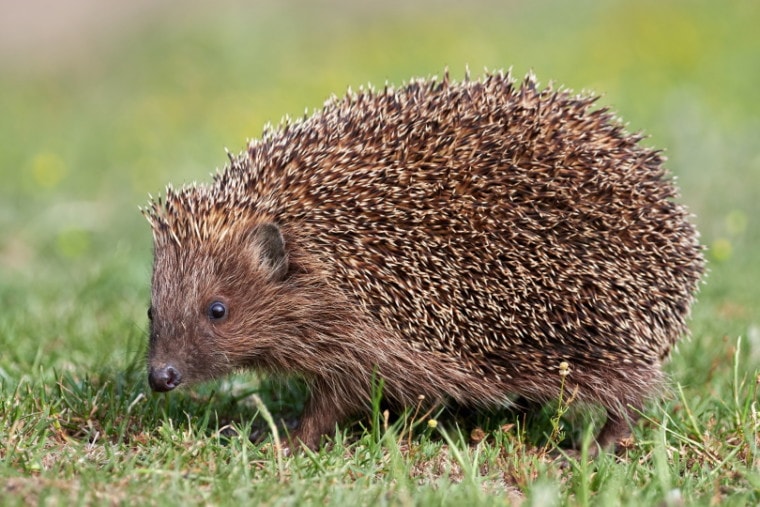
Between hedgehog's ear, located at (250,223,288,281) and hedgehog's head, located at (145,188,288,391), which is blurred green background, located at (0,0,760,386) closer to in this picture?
hedgehog's head, located at (145,188,288,391)

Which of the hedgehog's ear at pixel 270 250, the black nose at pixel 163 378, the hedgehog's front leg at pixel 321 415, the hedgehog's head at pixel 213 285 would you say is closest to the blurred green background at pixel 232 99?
the hedgehog's head at pixel 213 285

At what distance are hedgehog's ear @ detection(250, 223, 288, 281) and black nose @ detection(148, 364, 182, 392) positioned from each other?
32.9 inches

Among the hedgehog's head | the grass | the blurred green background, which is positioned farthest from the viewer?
the blurred green background

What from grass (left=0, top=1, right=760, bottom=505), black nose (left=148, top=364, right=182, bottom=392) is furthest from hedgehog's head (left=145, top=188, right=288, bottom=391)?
grass (left=0, top=1, right=760, bottom=505)

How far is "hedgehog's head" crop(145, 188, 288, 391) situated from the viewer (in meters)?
5.55

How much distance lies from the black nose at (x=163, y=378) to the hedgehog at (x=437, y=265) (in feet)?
0.51

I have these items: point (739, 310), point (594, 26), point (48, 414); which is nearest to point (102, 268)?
point (48, 414)

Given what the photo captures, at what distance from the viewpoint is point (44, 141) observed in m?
15.9

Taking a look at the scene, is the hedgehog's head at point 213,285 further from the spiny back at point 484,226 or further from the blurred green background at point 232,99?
the blurred green background at point 232,99

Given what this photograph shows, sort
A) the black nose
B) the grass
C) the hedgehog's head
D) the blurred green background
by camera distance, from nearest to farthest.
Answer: the grass
the black nose
the hedgehog's head
the blurred green background

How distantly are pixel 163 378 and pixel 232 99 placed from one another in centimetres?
1228

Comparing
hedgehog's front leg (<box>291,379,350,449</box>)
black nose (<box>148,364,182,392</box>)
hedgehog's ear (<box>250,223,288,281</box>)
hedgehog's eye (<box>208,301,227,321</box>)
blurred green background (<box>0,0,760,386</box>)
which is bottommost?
hedgehog's front leg (<box>291,379,350,449</box>)

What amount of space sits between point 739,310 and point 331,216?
4.35 meters

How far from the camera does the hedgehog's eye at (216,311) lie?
568 cm
